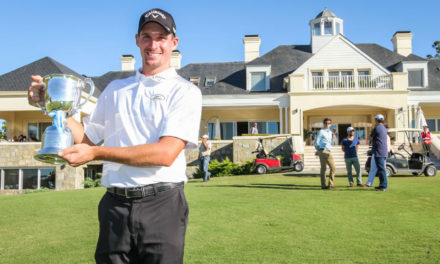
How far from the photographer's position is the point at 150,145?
207cm

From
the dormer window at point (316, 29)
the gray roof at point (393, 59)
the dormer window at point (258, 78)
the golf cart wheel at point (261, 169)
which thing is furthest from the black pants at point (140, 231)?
the dormer window at point (316, 29)

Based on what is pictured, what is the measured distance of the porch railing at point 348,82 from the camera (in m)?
28.0

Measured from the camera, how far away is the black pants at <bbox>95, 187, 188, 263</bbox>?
2225mm

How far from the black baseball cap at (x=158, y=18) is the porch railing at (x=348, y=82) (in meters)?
26.9

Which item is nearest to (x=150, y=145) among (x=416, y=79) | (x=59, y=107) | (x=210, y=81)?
(x=59, y=107)

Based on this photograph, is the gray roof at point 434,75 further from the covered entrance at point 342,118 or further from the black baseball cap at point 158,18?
the black baseball cap at point 158,18

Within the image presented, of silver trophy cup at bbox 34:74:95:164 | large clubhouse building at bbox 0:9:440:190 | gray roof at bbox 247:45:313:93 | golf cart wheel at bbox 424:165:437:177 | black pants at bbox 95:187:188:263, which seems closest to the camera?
silver trophy cup at bbox 34:74:95:164

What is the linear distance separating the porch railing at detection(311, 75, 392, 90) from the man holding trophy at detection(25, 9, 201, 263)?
88.2 ft

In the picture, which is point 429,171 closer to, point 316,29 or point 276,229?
point 276,229

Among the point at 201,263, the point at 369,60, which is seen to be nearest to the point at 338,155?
the point at 369,60

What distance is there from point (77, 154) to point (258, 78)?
29.0m

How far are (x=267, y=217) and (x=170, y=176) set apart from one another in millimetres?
4986

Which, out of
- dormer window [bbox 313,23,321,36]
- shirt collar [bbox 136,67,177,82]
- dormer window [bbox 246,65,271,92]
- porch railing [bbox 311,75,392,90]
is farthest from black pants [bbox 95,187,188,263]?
dormer window [bbox 313,23,321,36]

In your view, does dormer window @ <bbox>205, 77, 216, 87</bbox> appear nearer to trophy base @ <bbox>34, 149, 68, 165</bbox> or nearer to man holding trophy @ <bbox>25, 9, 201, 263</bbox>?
man holding trophy @ <bbox>25, 9, 201, 263</bbox>
